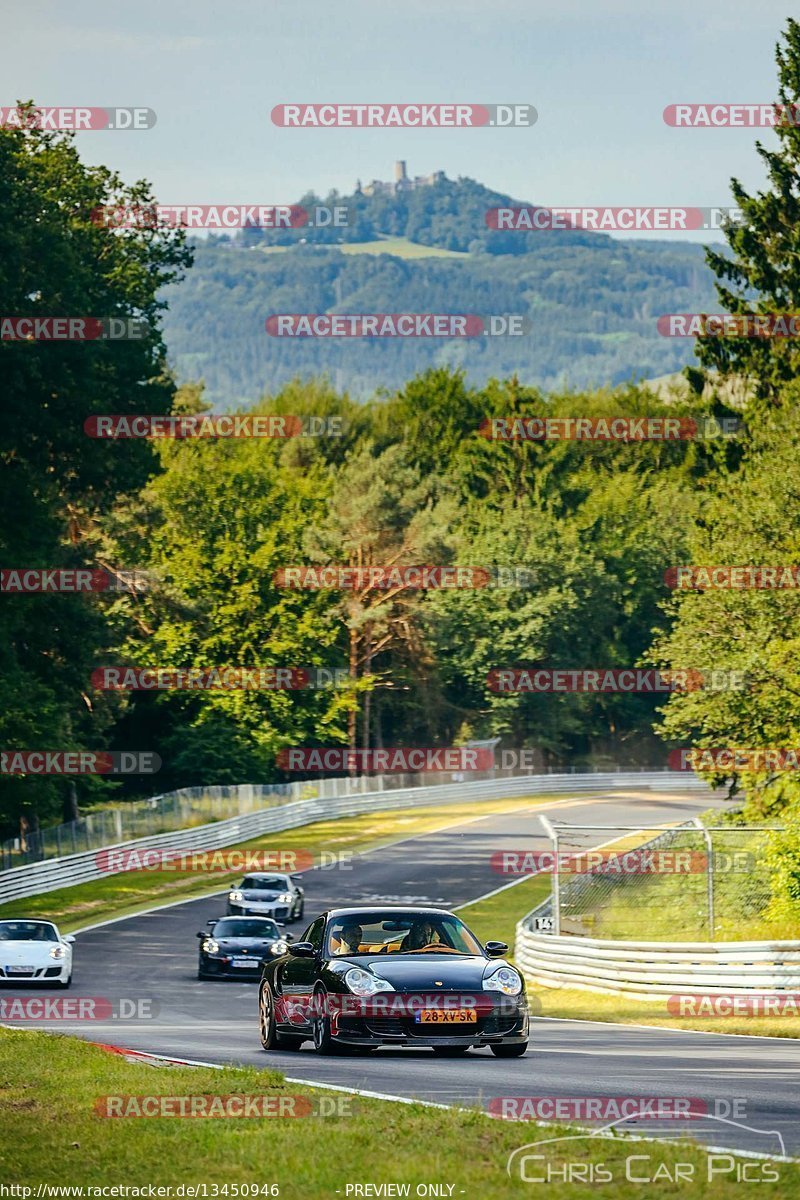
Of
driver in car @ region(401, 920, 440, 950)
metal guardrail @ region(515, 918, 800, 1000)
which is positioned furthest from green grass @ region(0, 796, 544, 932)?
driver in car @ region(401, 920, 440, 950)

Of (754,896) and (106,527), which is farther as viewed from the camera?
(106,527)

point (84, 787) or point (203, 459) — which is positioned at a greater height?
point (203, 459)

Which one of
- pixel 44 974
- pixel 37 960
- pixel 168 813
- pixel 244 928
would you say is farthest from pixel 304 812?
pixel 37 960

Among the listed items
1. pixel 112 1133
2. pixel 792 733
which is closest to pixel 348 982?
pixel 112 1133

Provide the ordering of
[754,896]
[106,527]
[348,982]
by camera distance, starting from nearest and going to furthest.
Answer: [348,982] < [754,896] < [106,527]

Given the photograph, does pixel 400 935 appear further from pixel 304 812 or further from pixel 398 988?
pixel 304 812

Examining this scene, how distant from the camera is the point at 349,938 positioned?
630 inches

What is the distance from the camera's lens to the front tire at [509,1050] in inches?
599

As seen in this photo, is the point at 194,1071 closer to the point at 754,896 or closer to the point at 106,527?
the point at 754,896

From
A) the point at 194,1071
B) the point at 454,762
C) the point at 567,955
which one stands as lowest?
the point at 454,762

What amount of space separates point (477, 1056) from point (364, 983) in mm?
1428

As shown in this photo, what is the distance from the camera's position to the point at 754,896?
100 feet

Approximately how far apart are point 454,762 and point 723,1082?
77.7m

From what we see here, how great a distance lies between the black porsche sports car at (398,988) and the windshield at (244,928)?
14814 mm
